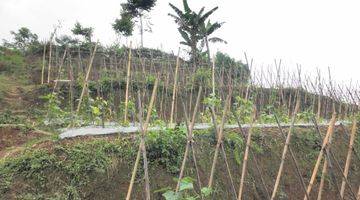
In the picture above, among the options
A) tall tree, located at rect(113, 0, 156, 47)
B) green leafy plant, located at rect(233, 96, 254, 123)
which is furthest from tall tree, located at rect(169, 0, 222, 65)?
green leafy plant, located at rect(233, 96, 254, 123)

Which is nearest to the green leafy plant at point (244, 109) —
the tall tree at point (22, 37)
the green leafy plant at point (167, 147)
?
the green leafy plant at point (167, 147)

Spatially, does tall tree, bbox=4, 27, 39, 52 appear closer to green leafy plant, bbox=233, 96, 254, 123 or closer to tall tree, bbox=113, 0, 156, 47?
tall tree, bbox=113, 0, 156, 47

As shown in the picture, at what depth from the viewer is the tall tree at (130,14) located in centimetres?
1655

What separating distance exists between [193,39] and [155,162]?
1087 cm

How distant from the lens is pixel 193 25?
1518cm

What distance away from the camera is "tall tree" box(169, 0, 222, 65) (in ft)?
48.4

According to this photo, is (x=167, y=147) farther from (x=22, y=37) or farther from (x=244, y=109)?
(x=22, y=37)

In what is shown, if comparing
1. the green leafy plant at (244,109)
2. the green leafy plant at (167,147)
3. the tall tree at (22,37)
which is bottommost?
the green leafy plant at (167,147)

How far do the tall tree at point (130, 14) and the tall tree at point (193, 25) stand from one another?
2182 millimetres

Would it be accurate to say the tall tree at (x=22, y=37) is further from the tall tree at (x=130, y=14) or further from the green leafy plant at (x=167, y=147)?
the green leafy plant at (x=167, y=147)

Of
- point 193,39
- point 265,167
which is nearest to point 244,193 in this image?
point 265,167

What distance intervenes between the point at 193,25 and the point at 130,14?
324cm

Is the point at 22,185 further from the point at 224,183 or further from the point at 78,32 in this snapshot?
the point at 78,32

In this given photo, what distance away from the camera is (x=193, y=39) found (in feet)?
50.9
